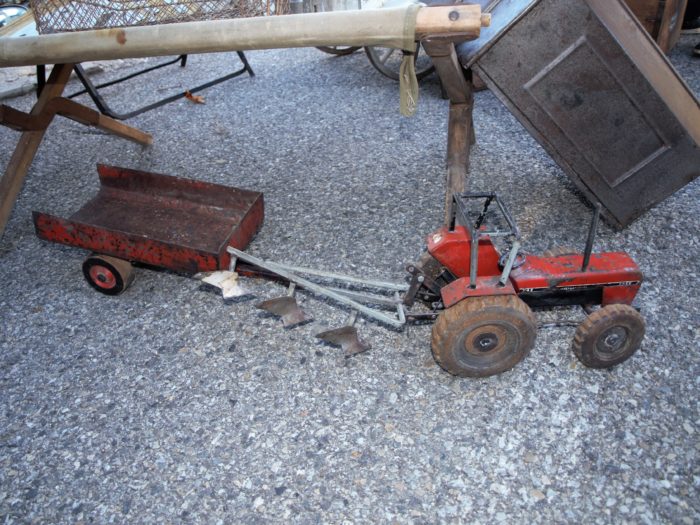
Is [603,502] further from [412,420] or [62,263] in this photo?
[62,263]

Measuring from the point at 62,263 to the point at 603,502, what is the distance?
3262 mm

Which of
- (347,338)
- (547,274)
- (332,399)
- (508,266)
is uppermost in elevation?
(508,266)

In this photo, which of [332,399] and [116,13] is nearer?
[332,399]

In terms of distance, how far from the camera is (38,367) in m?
2.75

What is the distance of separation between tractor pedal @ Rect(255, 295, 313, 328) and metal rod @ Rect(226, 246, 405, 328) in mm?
122

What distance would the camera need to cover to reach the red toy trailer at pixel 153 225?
2869 millimetres

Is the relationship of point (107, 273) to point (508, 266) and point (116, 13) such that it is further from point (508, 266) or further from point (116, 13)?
point (508, 266)

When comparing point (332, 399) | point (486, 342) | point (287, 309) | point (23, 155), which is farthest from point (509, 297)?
point (23, 155)

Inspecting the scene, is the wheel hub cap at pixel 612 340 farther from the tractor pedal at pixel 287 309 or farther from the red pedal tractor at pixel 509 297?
the tractor pedal at pixel 287 309

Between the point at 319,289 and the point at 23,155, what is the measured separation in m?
2.40

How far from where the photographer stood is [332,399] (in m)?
2.51

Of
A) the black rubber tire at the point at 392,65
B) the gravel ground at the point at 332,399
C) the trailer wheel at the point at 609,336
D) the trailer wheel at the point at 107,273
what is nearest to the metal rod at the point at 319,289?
the gravel ground at the point at 332,399

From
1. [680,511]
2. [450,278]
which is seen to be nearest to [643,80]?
[450,278]

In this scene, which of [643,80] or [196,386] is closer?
[196,386]
